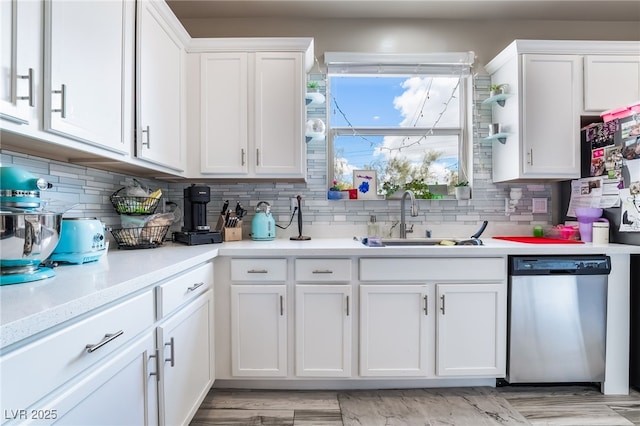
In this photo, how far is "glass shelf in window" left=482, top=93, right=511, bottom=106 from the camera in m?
2.41

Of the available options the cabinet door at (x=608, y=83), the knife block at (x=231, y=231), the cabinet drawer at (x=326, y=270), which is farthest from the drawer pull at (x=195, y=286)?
the cabinet door at (x=608, y=83)

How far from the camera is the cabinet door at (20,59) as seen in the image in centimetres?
95

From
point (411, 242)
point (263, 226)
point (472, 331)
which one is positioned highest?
point (263, 226)

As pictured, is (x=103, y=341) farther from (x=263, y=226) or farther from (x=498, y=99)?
(x=498, y=99)

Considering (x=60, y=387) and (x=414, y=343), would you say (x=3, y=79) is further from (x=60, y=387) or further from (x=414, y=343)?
(x=414, y=343)

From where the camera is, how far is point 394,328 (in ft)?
6.40

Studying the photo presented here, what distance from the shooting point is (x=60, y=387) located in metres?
0.79

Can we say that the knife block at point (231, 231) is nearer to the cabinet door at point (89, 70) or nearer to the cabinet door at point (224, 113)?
the cabinet door at point (224, 113)

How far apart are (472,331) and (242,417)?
141 cm

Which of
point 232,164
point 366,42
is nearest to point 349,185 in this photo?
point 232,164

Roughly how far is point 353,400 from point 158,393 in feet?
3.78

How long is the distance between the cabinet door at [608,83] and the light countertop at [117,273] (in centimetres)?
103

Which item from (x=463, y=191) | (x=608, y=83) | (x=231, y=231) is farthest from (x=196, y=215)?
(x=608, y=83)

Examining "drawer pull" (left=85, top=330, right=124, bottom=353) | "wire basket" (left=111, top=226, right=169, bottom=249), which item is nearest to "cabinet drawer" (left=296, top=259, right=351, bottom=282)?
"wire basket" (left=111, top=226, right=169, bottom=249)
